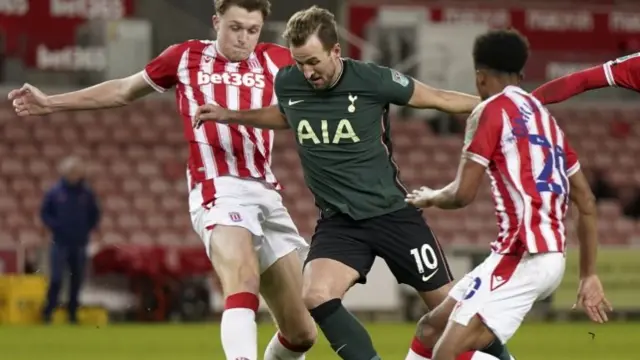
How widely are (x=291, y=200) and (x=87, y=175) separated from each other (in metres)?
2.90

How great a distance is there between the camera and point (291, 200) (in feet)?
64.5

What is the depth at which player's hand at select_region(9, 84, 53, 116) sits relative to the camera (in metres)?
7.25

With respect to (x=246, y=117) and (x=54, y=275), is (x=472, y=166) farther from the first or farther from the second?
(x=54, y=275)

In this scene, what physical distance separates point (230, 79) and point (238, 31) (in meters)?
0.28

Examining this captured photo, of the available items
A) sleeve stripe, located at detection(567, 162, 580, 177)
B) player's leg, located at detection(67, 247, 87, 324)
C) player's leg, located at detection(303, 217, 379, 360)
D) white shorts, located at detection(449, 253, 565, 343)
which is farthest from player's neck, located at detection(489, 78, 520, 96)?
player's leg, located at detection(67, 247, 87, 324)

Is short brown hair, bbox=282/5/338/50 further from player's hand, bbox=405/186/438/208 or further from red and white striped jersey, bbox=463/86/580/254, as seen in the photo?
player's hand, bbox=405/186/438/208

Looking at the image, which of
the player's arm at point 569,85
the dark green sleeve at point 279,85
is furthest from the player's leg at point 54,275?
the player's arm at point 569,85

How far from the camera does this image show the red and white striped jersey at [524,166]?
225 inches

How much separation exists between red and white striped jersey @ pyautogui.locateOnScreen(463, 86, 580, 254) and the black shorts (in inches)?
36.9

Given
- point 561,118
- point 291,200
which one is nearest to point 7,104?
point 291,200

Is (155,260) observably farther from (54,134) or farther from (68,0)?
(68,0)

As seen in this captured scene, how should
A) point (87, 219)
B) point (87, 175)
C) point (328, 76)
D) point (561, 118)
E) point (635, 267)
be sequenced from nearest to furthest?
point (328, 76) < point (87, 219) < point (635, 267) < point (87, 175) < point (561, 118)

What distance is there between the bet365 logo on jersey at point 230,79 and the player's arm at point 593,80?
58.8 inches

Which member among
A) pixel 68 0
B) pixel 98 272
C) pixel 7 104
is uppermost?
pixel 68 0
